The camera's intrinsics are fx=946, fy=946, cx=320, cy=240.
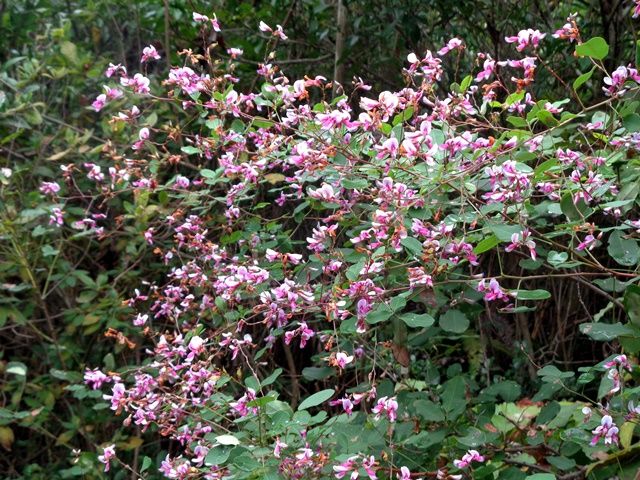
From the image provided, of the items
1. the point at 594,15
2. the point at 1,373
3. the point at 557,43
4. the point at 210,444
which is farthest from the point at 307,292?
the point at 1,373

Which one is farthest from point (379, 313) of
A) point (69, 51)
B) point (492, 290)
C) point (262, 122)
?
point (69, 51)

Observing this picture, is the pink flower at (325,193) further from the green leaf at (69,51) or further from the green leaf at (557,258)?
the green leaf at (69,51)

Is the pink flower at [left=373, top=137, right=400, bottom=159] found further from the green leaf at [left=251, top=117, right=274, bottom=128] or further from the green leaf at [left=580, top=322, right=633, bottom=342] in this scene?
the green leaf at [left=580, top=322, right=633, bottom=342]

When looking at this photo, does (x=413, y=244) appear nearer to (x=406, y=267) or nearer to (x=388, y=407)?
(x=406, y=267)

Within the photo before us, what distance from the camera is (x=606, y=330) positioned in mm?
2121

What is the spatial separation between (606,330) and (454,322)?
0.35m

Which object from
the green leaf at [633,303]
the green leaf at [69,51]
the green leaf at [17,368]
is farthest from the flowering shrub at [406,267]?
the green leaf at [69,51]

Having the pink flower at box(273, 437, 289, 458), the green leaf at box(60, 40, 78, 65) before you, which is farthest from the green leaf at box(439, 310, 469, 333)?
the green leaf at box(60, 40, 78, 65)

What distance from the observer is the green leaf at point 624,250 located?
2.07 meters

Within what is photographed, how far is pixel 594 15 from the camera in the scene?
3869 mm

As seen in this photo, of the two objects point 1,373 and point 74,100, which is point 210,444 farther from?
point 74,100

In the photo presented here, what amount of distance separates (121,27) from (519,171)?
321 centimetres

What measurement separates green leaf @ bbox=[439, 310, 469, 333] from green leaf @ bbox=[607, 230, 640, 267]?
0.38m

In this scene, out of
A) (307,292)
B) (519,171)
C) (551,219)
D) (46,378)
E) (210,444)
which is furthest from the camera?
(46,378)
